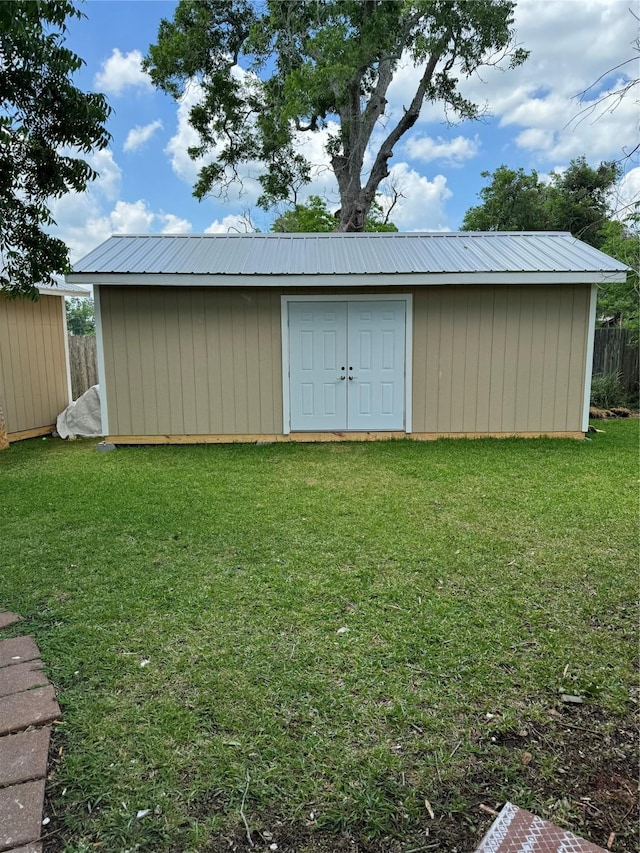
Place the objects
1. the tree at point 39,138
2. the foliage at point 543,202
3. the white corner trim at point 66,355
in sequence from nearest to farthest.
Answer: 1. the tree at point 39,138
2. the white corner trim at point 66,355
3. the foliage at point 543,202

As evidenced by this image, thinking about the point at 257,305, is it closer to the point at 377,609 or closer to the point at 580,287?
the point at 580,287

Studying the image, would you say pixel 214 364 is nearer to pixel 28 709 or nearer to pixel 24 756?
pixel 28 709

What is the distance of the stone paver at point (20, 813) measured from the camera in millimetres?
1448

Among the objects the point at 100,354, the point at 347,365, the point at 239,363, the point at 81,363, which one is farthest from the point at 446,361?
the point at 81,363

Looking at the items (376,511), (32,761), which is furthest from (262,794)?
(376,511)

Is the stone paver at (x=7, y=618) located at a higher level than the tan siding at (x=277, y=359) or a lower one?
lower

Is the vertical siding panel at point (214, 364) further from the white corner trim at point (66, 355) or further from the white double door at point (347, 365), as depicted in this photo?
the white corner trim at point (66, 355)

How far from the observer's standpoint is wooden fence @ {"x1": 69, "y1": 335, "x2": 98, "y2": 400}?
32.0 feet

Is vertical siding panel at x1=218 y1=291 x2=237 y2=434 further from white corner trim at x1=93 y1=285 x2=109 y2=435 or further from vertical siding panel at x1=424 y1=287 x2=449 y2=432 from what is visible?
vertical siding panel at x1=424 y1=287 x2=449 y2=432

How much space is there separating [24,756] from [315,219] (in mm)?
16366

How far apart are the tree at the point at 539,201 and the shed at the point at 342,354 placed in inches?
395

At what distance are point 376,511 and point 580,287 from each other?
471 centimetres

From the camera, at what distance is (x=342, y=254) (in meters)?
7.54

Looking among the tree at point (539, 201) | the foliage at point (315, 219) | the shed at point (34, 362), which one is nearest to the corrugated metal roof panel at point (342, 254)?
the shed at point (34, 362)
